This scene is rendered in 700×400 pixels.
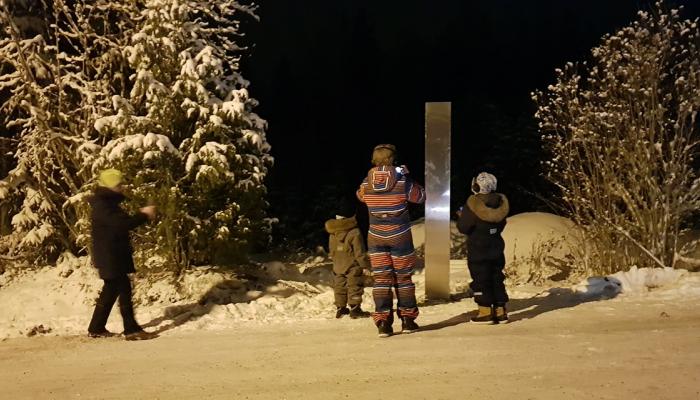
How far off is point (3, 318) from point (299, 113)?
3997 centimetres

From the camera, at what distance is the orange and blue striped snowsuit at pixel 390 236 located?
662 centimetres

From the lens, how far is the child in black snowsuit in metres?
7.66

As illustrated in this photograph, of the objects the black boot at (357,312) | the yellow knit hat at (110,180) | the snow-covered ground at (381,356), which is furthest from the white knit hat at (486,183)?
the yellow knit hat at (110,180)

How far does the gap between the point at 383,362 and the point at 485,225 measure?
2020 mm

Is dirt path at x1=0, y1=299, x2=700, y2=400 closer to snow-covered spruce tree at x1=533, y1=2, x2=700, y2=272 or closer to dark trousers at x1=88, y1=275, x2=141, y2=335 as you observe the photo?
dark trousers at x1=88, y1=275, x2=141, y2=335

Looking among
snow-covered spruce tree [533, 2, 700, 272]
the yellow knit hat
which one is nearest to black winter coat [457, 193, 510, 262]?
snow-covered spruce tree [533, 2, 700, 272]

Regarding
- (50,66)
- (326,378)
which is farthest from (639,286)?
(50,66)

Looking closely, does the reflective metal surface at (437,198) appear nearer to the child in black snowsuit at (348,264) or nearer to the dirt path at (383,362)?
the child in black snowsuit at (348,264)

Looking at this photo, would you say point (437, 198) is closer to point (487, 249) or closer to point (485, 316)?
point (487, 249)

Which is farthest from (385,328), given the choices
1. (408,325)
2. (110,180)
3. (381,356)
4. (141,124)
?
(141,124)

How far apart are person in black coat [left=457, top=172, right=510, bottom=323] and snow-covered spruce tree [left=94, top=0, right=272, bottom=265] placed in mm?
3334

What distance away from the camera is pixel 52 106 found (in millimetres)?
10109

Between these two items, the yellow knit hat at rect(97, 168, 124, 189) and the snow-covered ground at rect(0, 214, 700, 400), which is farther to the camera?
the yellow knit hat at rect(97, 168, 124, 189)

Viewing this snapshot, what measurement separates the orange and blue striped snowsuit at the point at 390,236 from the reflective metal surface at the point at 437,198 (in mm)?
1713
